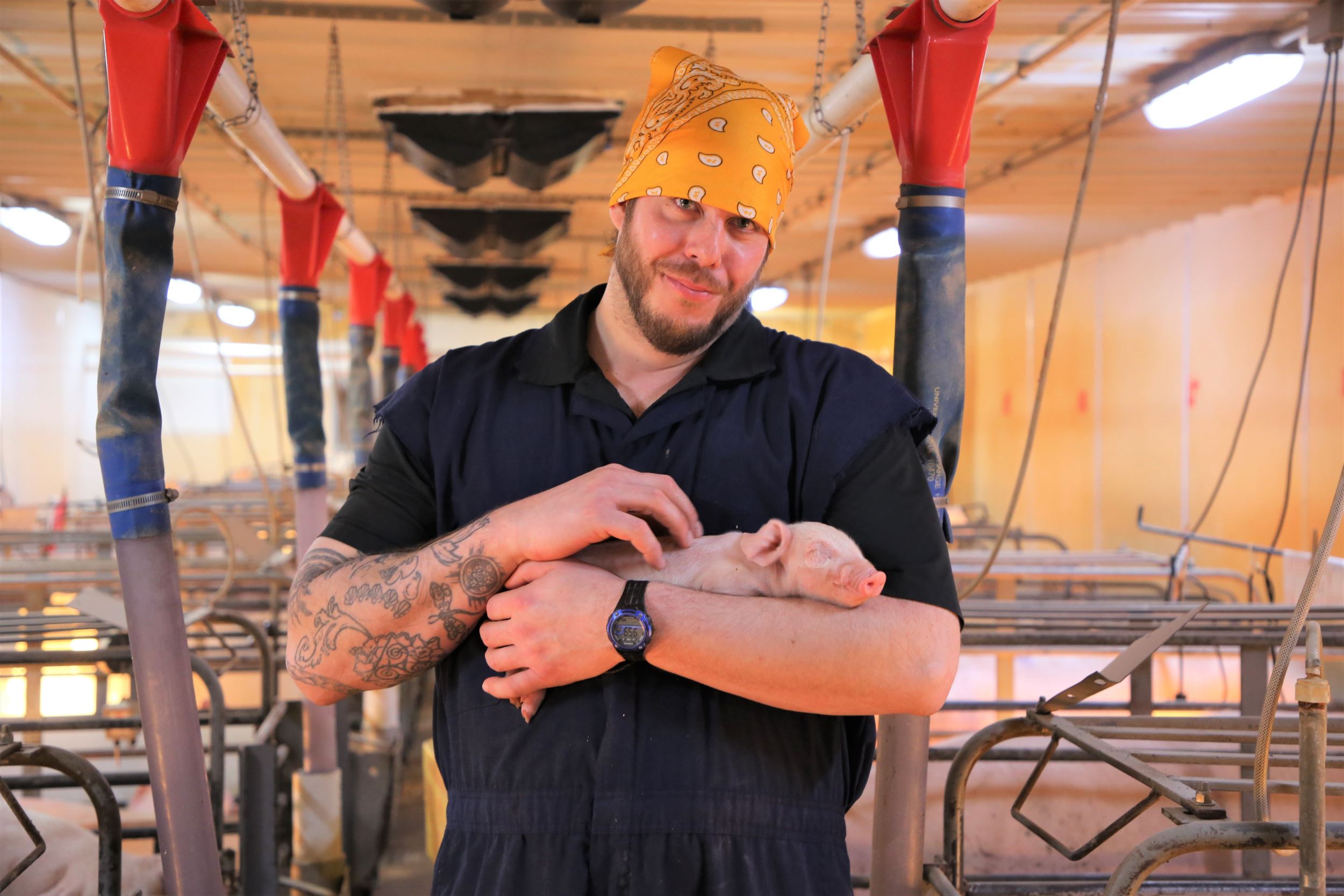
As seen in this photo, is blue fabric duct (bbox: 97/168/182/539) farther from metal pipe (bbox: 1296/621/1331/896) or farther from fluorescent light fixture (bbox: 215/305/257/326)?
fluorescent light fixture (bbox: 215/305/257/326)

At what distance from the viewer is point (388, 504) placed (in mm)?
1440

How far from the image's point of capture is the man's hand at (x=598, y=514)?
3.97ft

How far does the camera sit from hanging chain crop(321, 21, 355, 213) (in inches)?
176

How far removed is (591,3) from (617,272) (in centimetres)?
202

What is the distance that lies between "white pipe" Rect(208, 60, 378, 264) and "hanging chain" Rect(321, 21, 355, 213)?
0.65 m

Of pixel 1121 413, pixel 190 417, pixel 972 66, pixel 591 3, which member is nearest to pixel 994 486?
pixel 1121 413

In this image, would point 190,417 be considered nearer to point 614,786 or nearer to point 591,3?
point 591,3

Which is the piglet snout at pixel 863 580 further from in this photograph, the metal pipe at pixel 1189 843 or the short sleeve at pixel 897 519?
the metal pipe at pixel 1189 843

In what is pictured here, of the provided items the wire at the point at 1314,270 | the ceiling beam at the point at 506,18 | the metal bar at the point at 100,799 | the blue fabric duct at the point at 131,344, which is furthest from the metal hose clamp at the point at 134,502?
the ceiling beam at the point at 506,18

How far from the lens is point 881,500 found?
4.28 feet

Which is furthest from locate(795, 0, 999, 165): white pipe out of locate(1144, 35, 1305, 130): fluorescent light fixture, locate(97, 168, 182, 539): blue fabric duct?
locate(1144, 35, 1305, 130): fluorescent light fixture

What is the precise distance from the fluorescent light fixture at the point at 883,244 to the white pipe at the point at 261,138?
4701 millimetres

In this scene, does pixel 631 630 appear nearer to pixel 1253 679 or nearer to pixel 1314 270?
pixel 1314 270

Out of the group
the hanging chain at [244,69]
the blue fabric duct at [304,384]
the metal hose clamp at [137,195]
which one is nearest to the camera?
the metal hose clamp at [137,195]
